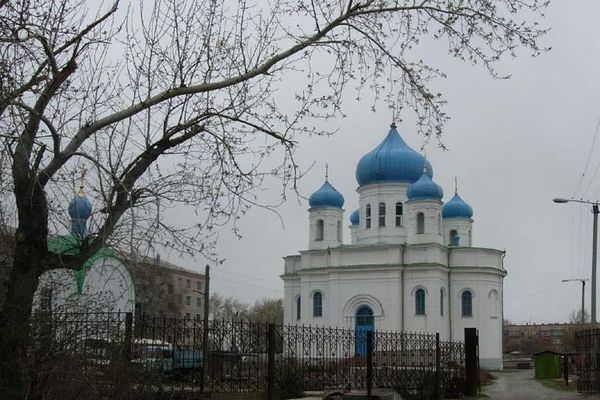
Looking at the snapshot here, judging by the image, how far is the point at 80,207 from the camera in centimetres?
1088

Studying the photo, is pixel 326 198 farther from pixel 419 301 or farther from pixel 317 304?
pixel 419 301

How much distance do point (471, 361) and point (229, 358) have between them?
7020 mm

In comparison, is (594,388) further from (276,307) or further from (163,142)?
(276,307)

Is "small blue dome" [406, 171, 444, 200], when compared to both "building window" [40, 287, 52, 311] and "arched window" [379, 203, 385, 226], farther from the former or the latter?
"building window" [40, 287, 52, 311]

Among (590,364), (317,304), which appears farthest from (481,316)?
(590,364)

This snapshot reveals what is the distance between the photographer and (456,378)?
19.7 metres

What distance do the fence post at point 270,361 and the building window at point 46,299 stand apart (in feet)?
17.2

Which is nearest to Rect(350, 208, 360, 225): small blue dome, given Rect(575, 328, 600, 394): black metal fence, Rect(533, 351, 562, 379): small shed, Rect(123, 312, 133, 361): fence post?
Rect(533, 351, 562, 379): small shed

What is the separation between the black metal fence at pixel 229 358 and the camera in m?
9.00

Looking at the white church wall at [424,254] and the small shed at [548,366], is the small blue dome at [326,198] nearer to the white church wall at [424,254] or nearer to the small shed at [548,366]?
the white church wall at [424,254]

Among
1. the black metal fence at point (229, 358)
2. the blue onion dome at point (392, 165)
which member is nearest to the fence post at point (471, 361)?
the black metal fence at point (229, 358)

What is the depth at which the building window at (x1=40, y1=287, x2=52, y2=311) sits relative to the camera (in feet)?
29.5

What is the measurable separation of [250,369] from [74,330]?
7.52 meters

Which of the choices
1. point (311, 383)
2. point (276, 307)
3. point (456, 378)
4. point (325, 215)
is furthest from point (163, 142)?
point (276, 307)
